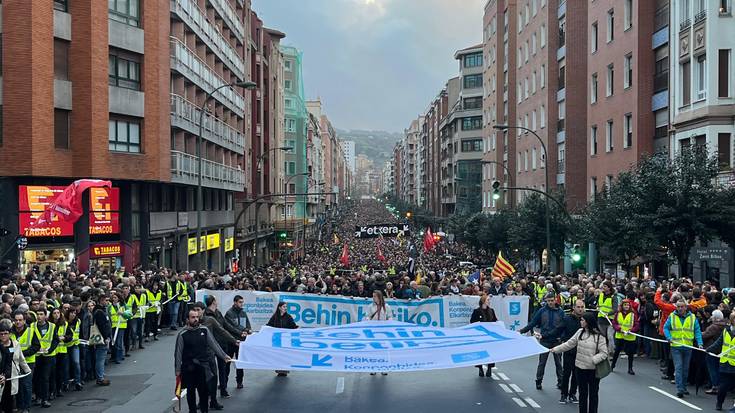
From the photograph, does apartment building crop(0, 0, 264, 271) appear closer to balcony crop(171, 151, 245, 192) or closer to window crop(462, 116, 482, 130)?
balcony crop(171, 151, 245, 192)

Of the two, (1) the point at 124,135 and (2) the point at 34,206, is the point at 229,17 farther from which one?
(2) the point at 34,206

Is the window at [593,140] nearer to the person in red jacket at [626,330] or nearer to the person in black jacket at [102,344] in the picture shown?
the person in red jacket at [626,330]

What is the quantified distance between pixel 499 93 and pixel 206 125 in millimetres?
35023

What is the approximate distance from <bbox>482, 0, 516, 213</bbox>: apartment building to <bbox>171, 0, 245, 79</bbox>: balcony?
77.4 ft

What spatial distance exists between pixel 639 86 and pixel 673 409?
28275 mm

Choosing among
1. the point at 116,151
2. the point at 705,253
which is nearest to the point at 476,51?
the point at 116,151

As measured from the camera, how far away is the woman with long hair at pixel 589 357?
1206 centimetres

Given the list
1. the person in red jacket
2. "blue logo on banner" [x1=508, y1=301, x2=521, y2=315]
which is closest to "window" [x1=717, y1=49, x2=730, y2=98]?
"blue logo on banner" [x1=508, y1=301, x2=521, y2=315]

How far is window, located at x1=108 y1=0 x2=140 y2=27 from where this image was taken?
38062 millimetres

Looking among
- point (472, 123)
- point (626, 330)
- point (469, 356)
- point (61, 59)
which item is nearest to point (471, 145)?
point (472, 123)

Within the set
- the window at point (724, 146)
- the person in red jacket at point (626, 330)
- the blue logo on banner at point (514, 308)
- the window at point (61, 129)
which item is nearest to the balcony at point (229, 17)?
the window at point (61, 129)

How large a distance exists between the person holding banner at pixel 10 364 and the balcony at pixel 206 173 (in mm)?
29776

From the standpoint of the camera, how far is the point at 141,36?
129ft

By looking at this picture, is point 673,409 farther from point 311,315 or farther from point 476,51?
point 476,51
